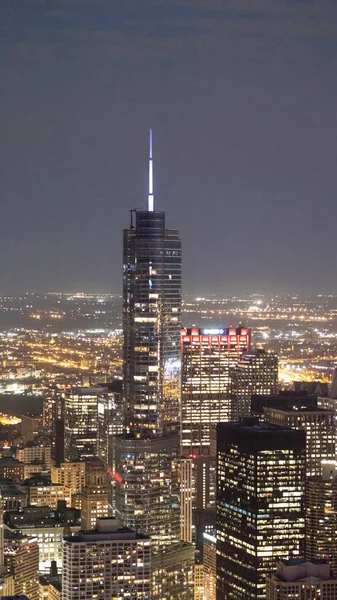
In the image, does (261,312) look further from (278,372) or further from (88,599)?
(88,599)

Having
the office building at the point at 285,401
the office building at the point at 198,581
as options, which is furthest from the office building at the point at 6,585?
the office building at the point at 285,401

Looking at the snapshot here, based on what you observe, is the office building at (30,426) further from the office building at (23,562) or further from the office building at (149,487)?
the office building at (23,562)

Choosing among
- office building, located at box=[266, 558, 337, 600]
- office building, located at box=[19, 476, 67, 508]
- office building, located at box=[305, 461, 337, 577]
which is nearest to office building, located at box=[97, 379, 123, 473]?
office building, located at box=[19, 476, 67, 508]

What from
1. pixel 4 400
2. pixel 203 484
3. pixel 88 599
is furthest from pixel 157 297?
pixel 4 400

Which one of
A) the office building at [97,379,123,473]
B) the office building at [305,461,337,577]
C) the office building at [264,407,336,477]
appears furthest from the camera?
the office building at [97,379,123,473]

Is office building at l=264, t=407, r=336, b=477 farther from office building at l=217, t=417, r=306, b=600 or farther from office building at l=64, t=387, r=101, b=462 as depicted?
office building at l=64, t=387, r=101, b=462

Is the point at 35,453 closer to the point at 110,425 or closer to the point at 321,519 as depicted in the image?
the point at 110,425

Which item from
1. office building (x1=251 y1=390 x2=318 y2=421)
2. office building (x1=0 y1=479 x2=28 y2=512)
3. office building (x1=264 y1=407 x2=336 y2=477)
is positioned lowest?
office building (x1=0 y1=479 x2=28 y2=512)
